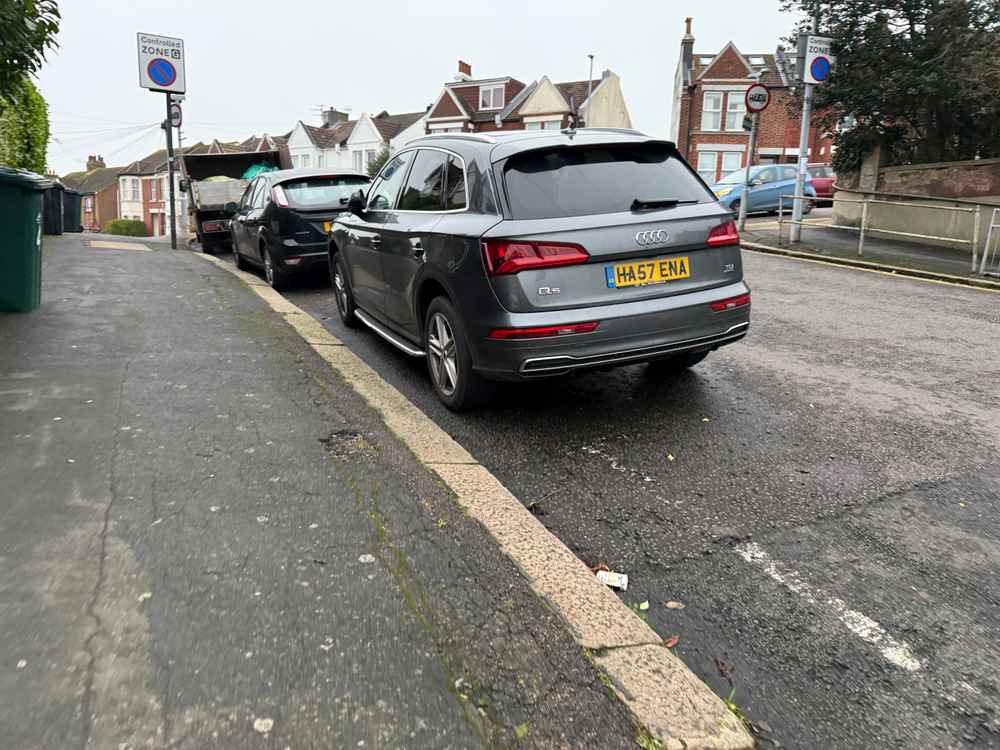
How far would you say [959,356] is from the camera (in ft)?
21.1

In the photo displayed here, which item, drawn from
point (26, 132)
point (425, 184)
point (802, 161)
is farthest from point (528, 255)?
point (26, 132)

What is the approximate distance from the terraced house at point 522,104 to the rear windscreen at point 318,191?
42162mm

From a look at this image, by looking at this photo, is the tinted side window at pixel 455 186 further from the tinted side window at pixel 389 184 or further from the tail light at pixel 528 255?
the tinted side window at pixel 389 184

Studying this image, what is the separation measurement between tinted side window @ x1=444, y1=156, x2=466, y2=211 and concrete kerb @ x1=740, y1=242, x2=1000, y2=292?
859 centimetres

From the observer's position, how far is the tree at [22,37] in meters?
5.34

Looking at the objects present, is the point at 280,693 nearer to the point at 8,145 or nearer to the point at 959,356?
the point at 959,356

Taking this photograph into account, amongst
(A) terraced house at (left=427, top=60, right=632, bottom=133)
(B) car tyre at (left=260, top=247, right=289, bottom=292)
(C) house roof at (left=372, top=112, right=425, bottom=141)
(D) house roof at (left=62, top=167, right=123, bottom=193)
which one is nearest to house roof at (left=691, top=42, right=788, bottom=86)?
(A) terraced house at (left=427, top=60, right=632, bottom=133)

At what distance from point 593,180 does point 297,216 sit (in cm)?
606

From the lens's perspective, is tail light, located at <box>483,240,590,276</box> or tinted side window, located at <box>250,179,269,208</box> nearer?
tail light, located at <box>483,240,590,276</box>

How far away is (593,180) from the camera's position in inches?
185

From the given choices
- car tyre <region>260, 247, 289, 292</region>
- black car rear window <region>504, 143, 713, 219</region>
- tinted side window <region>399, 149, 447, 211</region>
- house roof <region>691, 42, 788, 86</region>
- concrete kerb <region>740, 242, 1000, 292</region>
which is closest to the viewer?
black car rear window <region>504, 143, 713, 219</region>

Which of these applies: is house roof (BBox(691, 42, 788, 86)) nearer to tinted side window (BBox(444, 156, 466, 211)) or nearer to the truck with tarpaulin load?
the truck with tarpaulin load

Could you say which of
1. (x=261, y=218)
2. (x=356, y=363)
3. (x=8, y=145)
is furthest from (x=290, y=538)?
(x=8, y=145)

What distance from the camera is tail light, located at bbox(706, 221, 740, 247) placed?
4.74m
